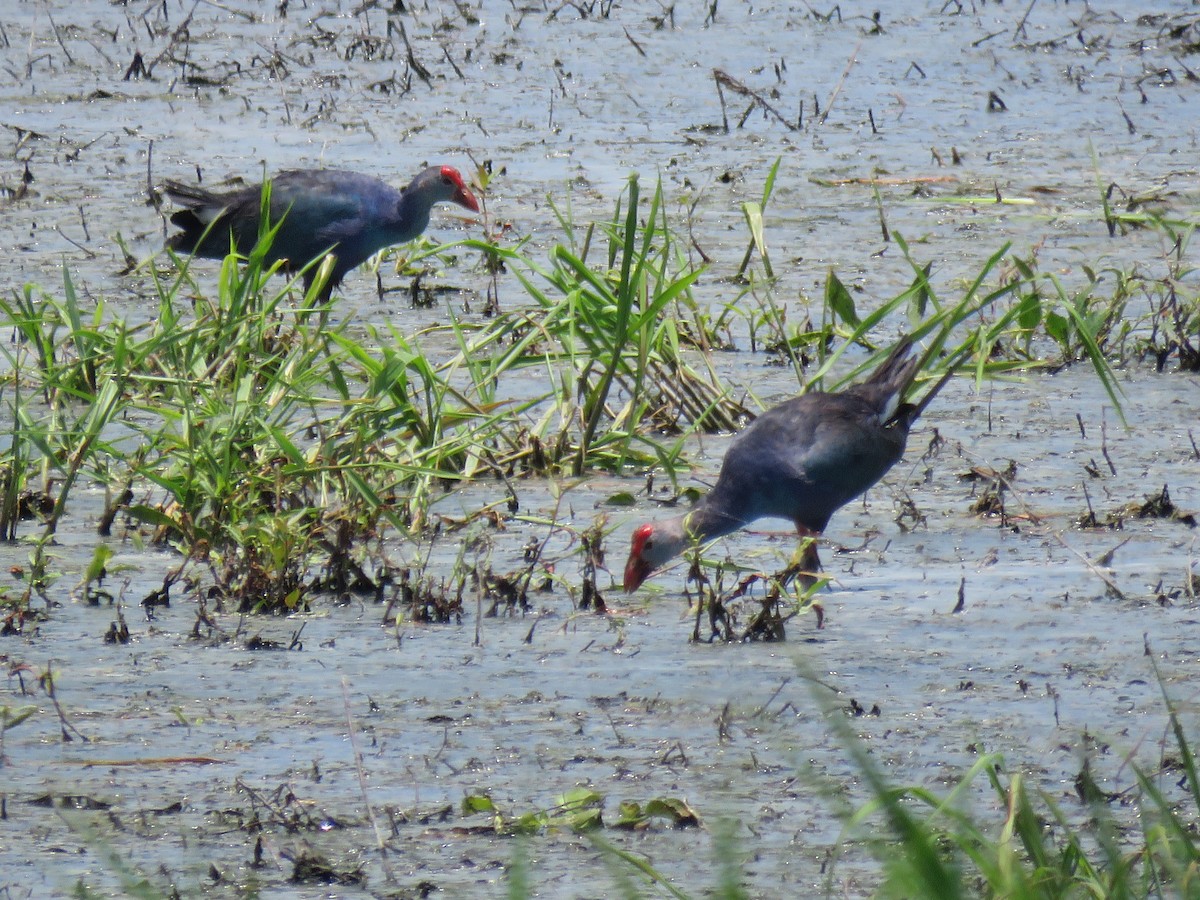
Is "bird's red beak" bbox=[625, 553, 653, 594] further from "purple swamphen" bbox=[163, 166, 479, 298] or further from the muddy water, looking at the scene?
"purple swamphen" bbox=[163, 166, 479, 298]

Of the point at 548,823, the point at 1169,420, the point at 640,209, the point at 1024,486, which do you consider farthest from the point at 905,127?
the point at 548,823

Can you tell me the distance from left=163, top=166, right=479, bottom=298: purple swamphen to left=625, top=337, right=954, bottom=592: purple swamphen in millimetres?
2747

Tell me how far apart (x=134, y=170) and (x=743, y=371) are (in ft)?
12.5

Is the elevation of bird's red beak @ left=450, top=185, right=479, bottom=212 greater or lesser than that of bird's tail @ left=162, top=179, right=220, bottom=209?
greater

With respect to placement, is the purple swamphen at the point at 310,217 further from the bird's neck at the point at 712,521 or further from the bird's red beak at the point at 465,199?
the bird's neck at the point at 712,521

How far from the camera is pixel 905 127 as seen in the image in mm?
10148

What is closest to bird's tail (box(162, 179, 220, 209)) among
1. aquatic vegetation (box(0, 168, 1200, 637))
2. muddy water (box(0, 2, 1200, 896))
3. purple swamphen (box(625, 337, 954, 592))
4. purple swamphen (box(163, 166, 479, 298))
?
purple swamphen (box(163, 166, 479, 298))

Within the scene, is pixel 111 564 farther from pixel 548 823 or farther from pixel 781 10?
pixel 781 10

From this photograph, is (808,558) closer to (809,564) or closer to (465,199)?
(809,564)

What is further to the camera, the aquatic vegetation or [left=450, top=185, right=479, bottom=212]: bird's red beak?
[left=450, top=185, right=479, bottom=212]: bird's red beak

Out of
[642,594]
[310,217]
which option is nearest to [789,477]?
[642,594]

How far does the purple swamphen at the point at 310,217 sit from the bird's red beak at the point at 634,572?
9.66 ft

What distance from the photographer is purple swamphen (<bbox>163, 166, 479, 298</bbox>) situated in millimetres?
7238

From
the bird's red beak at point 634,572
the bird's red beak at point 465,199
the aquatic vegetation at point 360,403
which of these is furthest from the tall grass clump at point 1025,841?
the bird's red beak at point 465,199
